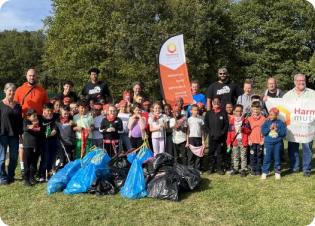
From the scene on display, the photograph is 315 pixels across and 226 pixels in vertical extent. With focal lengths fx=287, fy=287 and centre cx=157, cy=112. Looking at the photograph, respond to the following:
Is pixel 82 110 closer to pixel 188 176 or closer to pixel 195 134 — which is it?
pixel 195 134

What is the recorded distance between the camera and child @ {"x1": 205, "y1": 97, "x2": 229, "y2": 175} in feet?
20.4

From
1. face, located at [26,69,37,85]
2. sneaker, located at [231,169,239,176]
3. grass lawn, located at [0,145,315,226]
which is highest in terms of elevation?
face, located at [26,69,37,85]

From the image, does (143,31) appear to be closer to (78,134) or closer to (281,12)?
(281,12)

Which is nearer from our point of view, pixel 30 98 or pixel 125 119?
pixel 30 98

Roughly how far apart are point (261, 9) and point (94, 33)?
1858 cm

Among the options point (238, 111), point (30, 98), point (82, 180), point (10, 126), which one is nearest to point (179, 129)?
point (238, 111)

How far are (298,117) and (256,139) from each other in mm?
1071

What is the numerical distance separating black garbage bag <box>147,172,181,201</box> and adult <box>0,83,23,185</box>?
2.87 metres

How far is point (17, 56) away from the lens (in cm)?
4688

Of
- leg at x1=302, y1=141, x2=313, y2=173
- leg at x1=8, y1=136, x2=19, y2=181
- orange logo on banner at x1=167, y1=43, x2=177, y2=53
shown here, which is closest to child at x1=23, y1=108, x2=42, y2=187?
leg at x1=8, y1=136, x2=19, y2=181

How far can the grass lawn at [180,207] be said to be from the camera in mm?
4160

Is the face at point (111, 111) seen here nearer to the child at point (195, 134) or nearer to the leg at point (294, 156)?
the child at point (195, 134)

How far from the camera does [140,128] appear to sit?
21.3 ft

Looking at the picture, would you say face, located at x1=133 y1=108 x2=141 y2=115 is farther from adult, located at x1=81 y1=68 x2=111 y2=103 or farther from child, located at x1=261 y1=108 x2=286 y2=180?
child, located at x1=261 y1=108 x2=286 y2=180
